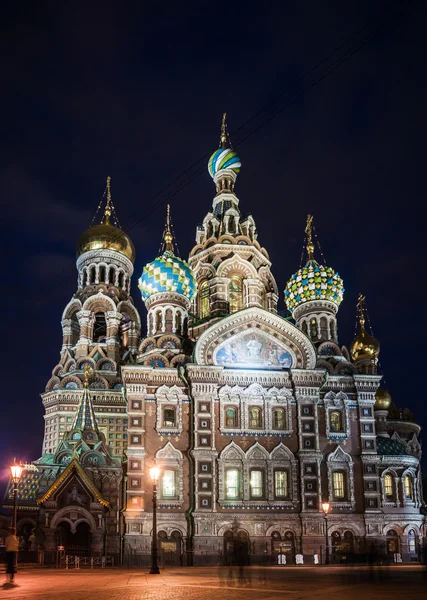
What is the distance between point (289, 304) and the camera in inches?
1657

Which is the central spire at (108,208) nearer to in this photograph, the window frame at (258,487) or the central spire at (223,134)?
the central spire at (223,134)

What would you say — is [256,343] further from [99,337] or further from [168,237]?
[99,337]

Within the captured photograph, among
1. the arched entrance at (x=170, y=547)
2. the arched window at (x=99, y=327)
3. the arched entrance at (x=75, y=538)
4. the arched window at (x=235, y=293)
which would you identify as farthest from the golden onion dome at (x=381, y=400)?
the arched entrance at (x=75, y=538)

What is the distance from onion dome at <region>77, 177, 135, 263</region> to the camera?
49812 mm

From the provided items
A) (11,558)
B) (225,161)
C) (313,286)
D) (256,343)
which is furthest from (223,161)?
(11,558)

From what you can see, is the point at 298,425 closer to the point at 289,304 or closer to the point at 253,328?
the point at 253,328

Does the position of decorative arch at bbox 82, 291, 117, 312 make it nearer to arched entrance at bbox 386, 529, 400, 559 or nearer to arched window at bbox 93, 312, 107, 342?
arched window at bbox 93, 312, 107, 342

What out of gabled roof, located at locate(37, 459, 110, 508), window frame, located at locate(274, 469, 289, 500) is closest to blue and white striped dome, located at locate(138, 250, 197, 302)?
window frame, located at locate(274, 469, 289, 500)

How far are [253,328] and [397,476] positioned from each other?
11741 millimetres

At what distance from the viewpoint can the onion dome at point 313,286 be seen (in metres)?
41.0

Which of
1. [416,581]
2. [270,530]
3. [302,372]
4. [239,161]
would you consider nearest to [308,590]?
[416,581]

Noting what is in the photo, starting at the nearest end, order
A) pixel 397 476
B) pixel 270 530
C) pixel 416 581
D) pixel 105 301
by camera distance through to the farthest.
→ pixel 416 581 → pixel 270 530 → pixel 397 476 → pixel 105 301

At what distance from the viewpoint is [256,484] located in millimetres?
33594

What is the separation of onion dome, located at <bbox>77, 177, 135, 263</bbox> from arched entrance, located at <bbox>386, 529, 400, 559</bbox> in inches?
1057
